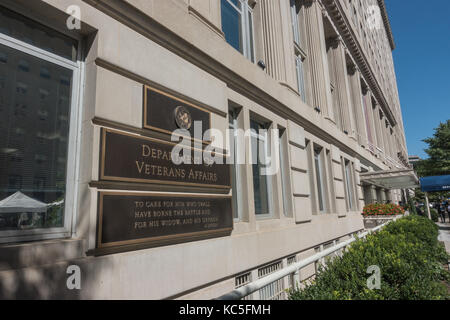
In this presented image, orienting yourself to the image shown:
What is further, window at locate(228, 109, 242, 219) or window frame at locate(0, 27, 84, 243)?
window at locate(228, 109, 242, 219)

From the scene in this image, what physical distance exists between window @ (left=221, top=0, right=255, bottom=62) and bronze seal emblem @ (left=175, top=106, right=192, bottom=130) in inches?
145

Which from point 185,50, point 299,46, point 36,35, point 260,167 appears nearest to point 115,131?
point 36,35

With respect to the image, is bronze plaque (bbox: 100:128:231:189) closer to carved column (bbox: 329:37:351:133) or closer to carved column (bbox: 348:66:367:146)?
carved column (bbox: 329:37:351:133)

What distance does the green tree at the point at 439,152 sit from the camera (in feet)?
129

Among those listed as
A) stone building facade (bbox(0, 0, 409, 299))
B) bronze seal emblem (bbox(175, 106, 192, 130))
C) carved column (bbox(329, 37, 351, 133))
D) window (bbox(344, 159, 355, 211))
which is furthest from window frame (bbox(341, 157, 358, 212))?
bronze seal emblem (bbox(175, 106, 192, 130))

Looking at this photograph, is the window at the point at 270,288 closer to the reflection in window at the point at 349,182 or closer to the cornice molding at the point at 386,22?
the reflection in window at the point at 349,182

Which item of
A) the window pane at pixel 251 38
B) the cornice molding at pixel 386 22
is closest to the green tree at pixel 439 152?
the cornice molding at pixel 386 22

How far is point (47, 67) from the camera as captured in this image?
3719 mm

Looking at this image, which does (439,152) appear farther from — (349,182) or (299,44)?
(299,44)

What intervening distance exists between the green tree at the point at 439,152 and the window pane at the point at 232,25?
41847 millimetres

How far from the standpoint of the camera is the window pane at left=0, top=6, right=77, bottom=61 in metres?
3.38

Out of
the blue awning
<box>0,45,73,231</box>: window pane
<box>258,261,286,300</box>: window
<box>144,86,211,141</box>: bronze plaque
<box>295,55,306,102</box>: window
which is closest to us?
<box>0,45,73,231</box>: window pane
